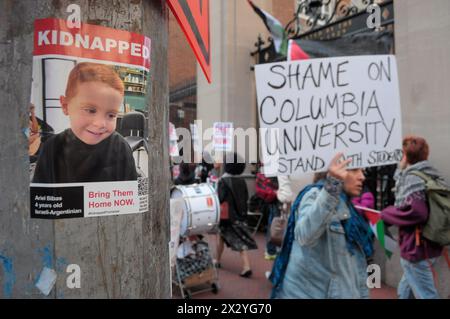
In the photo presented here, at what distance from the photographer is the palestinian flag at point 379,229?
16.0 feet

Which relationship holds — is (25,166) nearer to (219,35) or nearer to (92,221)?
(92,221)

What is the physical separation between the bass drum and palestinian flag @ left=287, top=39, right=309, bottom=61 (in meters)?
2.72

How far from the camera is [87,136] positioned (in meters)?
1.16

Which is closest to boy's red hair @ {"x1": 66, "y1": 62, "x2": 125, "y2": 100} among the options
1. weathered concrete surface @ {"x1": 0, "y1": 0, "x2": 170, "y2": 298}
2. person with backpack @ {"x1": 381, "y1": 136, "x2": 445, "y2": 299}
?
weathered concrete surface @ {"x1": 0, "y1": 0, "x2": 170, "y2": 298}

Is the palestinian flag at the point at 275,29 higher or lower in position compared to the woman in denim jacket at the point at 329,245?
higher

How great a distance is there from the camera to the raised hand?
2.69m

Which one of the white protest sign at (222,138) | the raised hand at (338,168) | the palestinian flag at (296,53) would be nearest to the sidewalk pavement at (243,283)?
the white protest sign at (222,138)

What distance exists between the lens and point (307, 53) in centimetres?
333

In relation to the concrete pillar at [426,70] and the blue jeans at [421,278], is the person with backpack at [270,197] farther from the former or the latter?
the blue jeans at [421,278]

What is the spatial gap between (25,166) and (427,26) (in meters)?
5.82

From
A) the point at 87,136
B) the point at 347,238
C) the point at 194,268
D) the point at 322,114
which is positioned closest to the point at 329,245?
the point at 347,238

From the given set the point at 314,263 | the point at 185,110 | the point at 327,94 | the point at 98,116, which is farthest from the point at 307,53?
the point at 98,116

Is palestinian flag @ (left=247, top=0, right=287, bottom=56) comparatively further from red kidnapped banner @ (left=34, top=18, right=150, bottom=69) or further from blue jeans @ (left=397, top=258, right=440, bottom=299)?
red kidnapped banner @ (left=34, top=18, right=150, bottom=69)

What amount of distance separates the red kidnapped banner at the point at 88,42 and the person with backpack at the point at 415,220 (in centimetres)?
379
